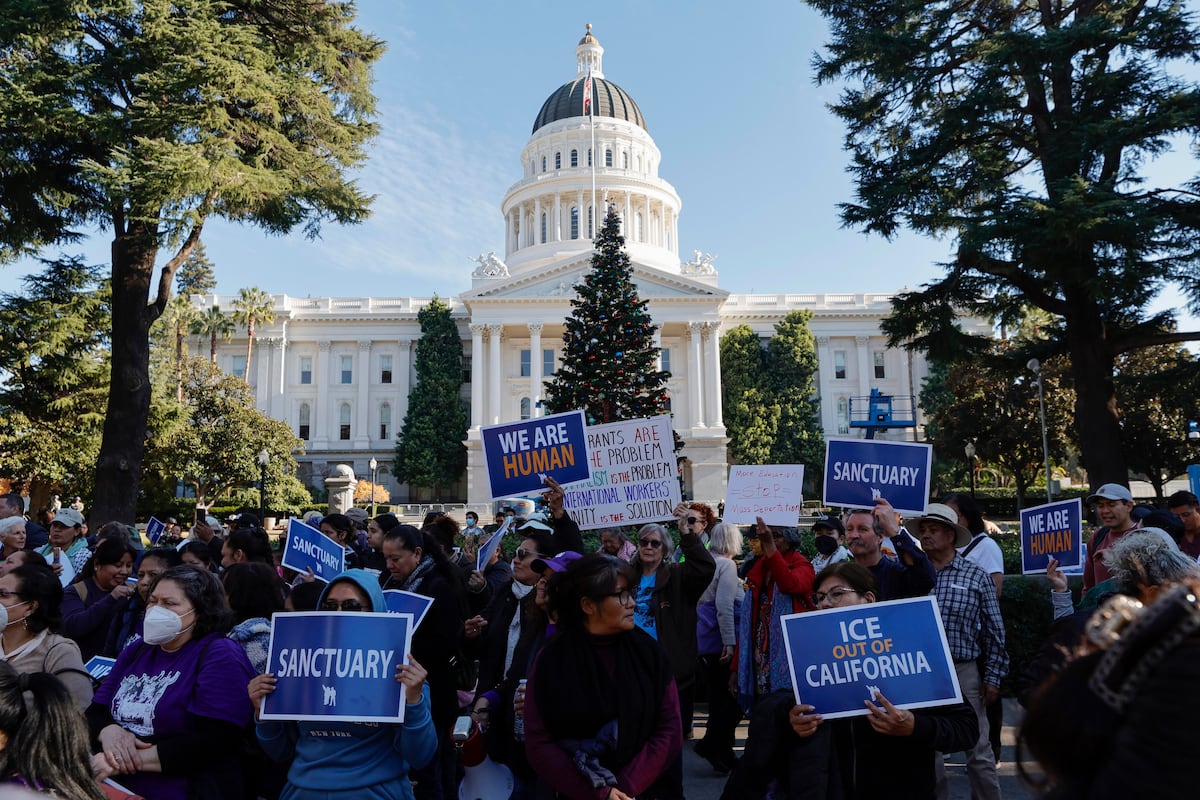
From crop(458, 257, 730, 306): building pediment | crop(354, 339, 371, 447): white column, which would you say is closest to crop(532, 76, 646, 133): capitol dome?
crop(458, 257, 730, 306): building pediment

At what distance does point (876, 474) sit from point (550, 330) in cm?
5503

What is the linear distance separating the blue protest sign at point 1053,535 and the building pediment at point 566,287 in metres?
51.5

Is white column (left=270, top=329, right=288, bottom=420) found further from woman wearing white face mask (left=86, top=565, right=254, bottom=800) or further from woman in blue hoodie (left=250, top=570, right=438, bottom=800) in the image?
woman in blue hoodie (left=250, top=570, right=438, bottom=800)

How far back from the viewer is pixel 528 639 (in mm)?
4277

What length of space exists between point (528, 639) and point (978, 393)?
3989 cm

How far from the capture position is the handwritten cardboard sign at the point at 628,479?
8109 millimetres

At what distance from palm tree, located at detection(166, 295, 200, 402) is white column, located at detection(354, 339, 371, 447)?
50.3ft

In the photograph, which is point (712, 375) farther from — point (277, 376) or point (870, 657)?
point (870, 657)

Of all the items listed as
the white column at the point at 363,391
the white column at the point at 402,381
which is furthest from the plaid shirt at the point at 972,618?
the white column at the point at 363,391

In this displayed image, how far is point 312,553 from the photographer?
7.29 meters

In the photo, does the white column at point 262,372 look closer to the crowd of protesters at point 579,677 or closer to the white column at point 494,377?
the white column at point 494,377

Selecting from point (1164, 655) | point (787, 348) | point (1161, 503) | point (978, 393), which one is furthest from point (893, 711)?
point (787, 348)

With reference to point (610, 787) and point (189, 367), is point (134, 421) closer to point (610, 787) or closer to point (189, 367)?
point (610, 787)

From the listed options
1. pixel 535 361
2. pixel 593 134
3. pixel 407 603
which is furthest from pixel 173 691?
pixel 593 134
